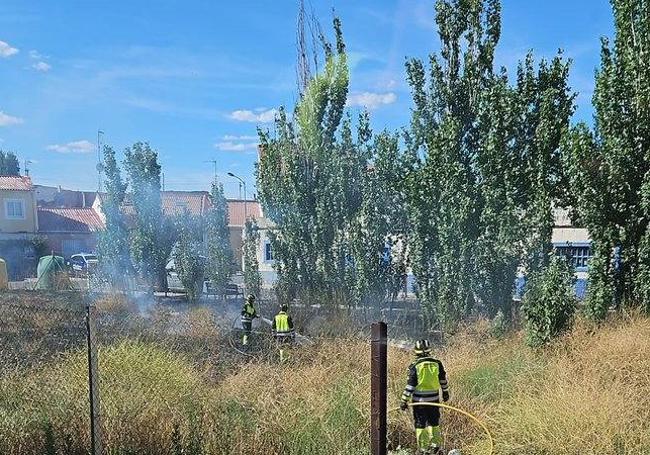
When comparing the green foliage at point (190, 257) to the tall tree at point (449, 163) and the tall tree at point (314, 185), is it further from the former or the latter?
the tall tree at point (449, 163)

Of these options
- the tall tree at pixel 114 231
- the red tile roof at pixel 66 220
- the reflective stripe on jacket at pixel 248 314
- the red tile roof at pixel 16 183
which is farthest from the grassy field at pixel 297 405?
the red tile roof at pixel 66 220

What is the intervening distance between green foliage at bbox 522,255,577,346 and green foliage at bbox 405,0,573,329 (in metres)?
1.41

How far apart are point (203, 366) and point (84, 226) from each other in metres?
32.1

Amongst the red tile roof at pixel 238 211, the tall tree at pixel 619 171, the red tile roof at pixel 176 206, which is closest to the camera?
the tall tree at pixel 619 171

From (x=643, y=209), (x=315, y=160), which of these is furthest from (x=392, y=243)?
(x=643, y=209)

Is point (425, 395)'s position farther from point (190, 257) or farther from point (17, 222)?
point (17, 222)

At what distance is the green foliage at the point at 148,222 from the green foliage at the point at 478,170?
Result: 8.98 meters

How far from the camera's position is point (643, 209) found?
8.24 m

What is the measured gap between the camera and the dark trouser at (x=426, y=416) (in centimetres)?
512

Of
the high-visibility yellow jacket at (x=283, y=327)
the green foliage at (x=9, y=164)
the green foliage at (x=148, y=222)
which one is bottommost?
the high-visibility yellow jacket at (x=283, y=327)

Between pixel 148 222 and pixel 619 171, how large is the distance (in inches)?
530

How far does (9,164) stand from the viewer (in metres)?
60.6

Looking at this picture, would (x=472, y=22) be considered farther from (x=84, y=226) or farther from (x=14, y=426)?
(x=84, y=226)

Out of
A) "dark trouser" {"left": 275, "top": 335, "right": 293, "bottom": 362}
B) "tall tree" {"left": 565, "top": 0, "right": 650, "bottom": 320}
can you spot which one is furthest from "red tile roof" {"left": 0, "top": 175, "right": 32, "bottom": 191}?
"tall tree" {"left": 565, "top": 0, "right": 650, "bottom": 320}
